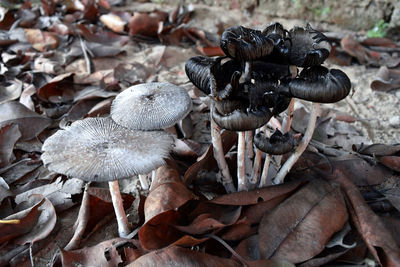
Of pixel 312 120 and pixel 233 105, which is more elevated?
pixel 233 105

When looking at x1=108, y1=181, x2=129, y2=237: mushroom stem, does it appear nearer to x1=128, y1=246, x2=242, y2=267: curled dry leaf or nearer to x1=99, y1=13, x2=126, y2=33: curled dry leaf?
x1=128, y1=246, x2=242, y2=267: curled dry leaf

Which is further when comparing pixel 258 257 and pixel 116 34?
pixel 116 34

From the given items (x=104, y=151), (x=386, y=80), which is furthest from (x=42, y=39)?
(x=386, y=80)

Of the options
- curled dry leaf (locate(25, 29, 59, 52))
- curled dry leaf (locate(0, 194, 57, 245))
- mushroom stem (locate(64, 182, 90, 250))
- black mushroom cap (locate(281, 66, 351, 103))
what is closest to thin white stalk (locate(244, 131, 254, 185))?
black mushroom cap (locate(281, 66, 351, 103))

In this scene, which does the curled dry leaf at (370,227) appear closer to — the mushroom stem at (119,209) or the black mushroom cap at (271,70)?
the black mushroom cap at (271,70)

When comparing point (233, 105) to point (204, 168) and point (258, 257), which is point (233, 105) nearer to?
point (204, 168)

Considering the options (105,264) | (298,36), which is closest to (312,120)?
(298,36)
